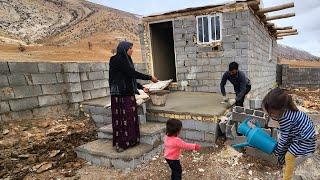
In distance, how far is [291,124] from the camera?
287cm

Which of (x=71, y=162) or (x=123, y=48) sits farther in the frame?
(x=71, y=162)

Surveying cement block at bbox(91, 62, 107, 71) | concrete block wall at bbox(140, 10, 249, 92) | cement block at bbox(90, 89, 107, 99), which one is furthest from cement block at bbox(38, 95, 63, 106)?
concrete block wall at bbox(140, 10, 249, 92)

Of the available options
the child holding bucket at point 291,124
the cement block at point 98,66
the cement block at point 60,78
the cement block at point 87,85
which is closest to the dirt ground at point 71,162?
the cement block at point 60,78

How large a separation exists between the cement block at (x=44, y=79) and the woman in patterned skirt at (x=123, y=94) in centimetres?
247

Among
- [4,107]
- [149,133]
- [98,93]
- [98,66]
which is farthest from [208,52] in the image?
[4,107]

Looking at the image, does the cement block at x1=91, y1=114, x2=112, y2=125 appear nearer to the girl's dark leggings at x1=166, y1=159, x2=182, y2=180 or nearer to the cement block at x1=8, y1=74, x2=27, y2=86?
the cement block at x1=8, y1=74, x2=27, y2=86

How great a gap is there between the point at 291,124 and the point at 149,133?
2729mm

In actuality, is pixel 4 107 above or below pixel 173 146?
above

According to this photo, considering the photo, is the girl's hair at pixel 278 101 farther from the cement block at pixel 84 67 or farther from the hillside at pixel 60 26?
the hillside at pixel 60 26

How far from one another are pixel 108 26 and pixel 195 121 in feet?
110

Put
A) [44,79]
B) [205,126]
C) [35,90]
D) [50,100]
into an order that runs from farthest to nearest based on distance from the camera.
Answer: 1. [50,100]
2. [44,79]
3. [35,90]
4. [205,126]

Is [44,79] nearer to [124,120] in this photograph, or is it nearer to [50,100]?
[50,100]

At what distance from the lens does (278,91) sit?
282cm

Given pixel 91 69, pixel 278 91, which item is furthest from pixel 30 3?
pixel 278 91
